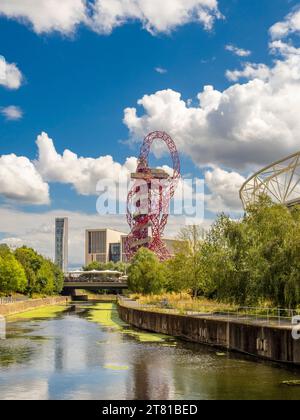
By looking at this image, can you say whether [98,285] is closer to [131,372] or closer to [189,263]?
[189,263]

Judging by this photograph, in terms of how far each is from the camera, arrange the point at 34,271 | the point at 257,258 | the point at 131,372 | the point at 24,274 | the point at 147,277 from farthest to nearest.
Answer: the point at 34,271, the point at 24,274, the point at 147,277, the point at 257,258, the point at 131,372

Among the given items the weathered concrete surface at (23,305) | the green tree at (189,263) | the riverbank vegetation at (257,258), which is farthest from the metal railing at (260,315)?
the weathered concrete surface at (23,305)

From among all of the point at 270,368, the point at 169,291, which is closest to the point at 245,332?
the point at 270,368

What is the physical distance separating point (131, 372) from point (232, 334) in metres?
11.1

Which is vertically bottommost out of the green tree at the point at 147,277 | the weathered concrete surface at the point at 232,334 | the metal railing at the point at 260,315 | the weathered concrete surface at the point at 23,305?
the weathered concrete surface at the point at 23,305

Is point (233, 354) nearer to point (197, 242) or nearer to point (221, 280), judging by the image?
point (221, 280)

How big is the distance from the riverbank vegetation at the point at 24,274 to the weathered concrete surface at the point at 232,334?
128 feet

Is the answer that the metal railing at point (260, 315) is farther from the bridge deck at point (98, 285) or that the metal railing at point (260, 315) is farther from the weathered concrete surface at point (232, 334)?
the bridge deck at point (98, 285)

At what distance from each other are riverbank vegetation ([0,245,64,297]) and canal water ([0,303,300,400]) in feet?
147

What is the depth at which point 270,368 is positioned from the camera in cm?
3228

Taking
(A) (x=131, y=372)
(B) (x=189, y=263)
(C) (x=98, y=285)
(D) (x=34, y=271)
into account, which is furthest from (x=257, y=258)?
(C) (x=98, y=285)

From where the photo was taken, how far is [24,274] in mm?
101000

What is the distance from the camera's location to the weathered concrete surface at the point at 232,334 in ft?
108

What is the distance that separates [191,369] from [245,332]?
7.01 meters
